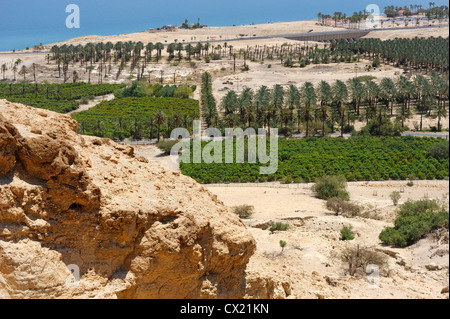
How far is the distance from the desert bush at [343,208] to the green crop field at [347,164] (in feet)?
44.5

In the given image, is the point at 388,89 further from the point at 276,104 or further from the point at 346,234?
the point at 346,234

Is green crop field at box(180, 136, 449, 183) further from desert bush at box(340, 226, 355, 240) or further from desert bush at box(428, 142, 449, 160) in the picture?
desert bush at box(340, 226, 355, 240)

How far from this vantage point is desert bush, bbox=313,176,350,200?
38.4 m

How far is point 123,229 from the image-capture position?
9203 millimetres

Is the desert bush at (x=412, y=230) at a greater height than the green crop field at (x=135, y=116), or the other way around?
the green crop field at (x=135, y=116)

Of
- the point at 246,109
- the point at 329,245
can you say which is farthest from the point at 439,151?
the point at 329,245

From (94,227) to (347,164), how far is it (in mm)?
44393

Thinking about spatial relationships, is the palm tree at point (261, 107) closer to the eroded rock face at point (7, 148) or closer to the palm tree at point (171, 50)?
the eroded rock face at point (7, 148)

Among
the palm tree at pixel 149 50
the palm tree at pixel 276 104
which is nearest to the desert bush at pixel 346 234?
the palm tree at pixel 276 104

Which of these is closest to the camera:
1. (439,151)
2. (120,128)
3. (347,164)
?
(347,164)

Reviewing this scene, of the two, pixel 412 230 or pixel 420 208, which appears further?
pixel 420 208

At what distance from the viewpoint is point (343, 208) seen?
32.0 m

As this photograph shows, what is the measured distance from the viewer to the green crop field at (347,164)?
4766 centimetres

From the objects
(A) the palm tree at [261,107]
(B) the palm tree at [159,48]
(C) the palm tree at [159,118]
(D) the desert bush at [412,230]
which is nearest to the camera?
(D) the desert bush at [412,230]
